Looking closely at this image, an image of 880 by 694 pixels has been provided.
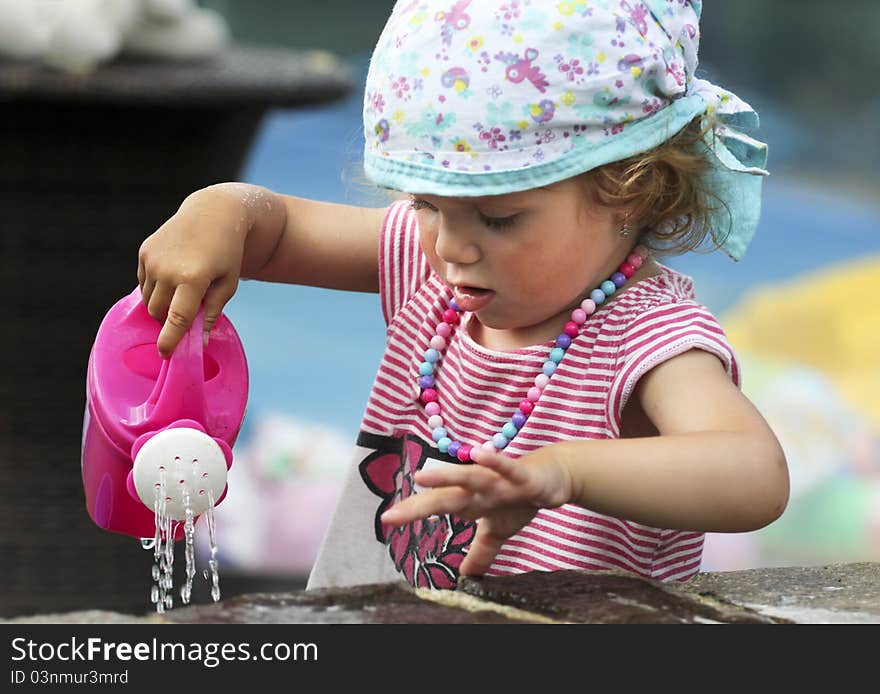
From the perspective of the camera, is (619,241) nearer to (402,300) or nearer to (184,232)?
(402,300)

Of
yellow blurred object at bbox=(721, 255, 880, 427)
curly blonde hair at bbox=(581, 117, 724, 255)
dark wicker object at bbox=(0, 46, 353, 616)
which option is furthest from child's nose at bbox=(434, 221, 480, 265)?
yellow blurred object at bbox=(721, 255, 880, 427)

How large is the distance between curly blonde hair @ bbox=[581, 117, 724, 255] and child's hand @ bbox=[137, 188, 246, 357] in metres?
0.32

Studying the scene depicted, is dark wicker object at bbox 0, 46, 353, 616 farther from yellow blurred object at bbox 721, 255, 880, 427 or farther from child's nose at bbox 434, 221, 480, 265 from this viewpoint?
yellow blurred object at bbox 721, 255, 880, 427

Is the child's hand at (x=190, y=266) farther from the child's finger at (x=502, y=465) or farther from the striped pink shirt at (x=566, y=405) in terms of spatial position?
the child's finger at (x=502, y=465)

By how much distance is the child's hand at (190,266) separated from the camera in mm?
1188

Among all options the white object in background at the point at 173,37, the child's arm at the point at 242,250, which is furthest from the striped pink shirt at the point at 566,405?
the white object in background at the point at 173,37

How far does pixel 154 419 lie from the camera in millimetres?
1155

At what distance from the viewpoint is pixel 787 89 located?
388 centimetres

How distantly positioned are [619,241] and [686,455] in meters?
0.29

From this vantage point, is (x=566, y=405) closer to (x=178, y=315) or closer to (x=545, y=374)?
(x=545, y=374)

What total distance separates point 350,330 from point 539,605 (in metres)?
2.70

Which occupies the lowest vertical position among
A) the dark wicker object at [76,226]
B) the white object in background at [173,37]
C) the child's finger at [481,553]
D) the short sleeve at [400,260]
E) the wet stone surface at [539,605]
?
the wet stone surface at [539,605]

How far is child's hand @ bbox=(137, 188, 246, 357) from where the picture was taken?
1.19m

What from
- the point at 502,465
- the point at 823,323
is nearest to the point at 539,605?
the point at 502,465
